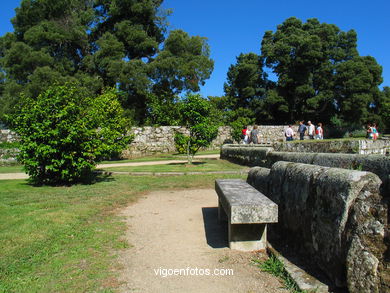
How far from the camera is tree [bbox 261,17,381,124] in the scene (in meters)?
31.1

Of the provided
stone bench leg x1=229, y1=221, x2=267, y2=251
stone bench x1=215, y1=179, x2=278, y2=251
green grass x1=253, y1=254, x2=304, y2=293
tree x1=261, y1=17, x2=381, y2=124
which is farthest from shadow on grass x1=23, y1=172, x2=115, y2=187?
tree x1=261, y1=17, x2=381, y2=124

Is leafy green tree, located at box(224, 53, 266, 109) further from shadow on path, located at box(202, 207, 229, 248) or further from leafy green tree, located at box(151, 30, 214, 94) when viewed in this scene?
shadow on path, located at box(202, 207, 229, 248)

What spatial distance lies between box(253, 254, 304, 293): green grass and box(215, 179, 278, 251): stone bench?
0.31m

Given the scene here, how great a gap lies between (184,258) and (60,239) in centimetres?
158

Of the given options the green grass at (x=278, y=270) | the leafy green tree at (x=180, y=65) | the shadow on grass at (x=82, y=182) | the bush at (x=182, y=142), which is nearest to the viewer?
the green grass at (x=278, y=270)

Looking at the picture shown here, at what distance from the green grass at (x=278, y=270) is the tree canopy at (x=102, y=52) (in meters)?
21.6

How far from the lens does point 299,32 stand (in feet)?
109

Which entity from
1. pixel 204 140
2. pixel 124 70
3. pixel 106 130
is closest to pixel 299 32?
pixel 124 70

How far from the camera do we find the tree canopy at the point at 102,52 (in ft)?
Result: 77.5

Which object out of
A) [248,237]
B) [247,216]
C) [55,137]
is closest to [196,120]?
[55,137]

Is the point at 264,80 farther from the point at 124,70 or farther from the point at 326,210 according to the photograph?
the point at 326,210

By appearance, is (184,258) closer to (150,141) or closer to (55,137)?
(55,137)

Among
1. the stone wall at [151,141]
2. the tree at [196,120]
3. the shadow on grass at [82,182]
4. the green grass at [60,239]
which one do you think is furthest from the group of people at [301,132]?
the green grass at [60,239]

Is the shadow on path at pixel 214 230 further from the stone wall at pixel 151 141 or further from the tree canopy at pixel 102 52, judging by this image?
the tree canopy at pixel 102 52
